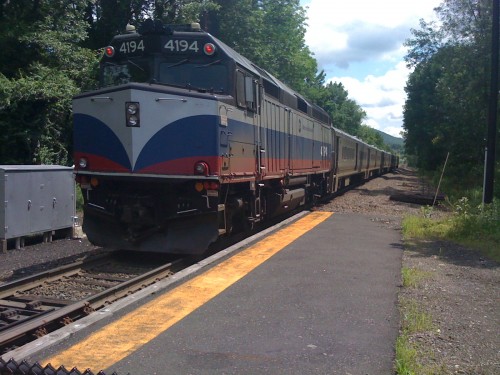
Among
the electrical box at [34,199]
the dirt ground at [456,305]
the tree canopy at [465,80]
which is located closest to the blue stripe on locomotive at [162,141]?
the electrical box at [34,199]

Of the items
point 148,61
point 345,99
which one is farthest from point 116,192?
point 345,99

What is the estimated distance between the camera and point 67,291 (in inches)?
279

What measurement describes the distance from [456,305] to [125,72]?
21.7 feet

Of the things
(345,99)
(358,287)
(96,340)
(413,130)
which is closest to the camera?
(96,340)

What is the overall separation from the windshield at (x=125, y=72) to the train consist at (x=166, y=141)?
21 millimetres

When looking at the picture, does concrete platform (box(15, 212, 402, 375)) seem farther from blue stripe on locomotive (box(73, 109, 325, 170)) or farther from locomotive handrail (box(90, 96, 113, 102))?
locomotive handrail (box(90, 96, 113, 102))

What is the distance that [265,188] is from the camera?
40.3ft

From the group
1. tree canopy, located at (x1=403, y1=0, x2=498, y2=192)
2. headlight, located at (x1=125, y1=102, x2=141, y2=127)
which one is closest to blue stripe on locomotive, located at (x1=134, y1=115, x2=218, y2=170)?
headlight, located at (x1=125, y1=102, x2=141, y2=127)

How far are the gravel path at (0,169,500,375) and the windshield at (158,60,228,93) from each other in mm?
3696

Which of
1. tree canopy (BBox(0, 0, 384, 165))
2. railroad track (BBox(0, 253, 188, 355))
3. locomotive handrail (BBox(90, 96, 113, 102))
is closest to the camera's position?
railroad track (BBox(0, 253, 188, 355))

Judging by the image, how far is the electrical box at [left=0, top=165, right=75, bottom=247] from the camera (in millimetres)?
9766

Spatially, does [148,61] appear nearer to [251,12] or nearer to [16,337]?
[16,337]

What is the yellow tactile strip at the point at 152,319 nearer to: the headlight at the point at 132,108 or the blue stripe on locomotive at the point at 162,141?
the blue stripe on locomotive at the point at 162,141

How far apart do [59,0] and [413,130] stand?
144ft
